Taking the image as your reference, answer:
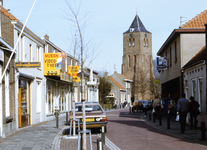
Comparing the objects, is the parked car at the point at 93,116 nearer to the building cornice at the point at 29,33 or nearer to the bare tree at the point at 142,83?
the building cornice at the point at 29,33

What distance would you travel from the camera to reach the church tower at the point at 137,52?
331 feet

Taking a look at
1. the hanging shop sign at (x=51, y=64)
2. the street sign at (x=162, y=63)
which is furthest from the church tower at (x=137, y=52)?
the hanging shop sign at (x=51, y=64)

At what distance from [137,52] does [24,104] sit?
285 feet

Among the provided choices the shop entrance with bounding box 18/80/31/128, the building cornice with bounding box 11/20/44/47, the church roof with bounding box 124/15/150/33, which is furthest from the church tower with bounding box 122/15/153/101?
the shop entrance with bounding box 18/80/31/128

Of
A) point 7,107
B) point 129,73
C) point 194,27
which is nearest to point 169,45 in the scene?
point 194,27

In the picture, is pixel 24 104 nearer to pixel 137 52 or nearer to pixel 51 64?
pixel 51 64

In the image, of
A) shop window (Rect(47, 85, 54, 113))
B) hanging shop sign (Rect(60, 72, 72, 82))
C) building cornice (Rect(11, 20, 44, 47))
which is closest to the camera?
building cornice (Rect(11, 20, 44, 47))

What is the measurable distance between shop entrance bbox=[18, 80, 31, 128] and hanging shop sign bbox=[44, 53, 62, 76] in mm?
3541

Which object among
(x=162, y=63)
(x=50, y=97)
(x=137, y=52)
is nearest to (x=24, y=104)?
(x=50, y=97)

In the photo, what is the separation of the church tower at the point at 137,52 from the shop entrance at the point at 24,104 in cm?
7759

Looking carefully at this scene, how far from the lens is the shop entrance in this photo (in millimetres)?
18078

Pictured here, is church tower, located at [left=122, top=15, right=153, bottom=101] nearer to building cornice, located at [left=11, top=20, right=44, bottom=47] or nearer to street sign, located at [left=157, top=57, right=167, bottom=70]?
street sign, located at [left=157, top=57, right=167, bottom=70]

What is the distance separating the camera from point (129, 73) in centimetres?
10256

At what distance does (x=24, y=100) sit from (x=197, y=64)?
10.3m
